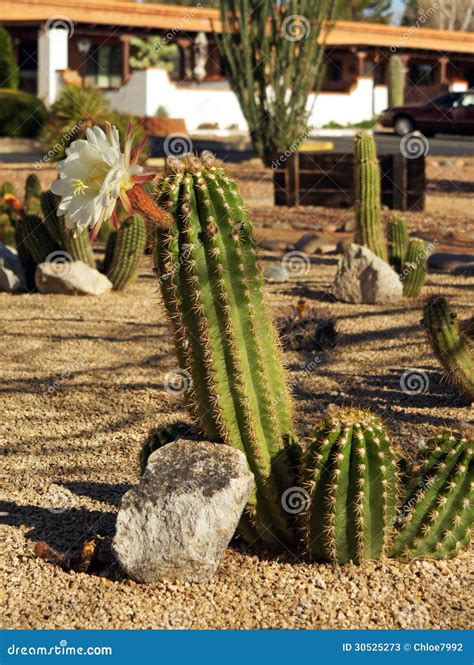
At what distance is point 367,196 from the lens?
9.09 meters

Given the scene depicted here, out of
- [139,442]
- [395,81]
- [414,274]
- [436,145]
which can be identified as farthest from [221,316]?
[395,81]

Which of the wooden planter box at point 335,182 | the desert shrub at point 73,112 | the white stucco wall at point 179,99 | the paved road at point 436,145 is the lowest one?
the wooden planter box at point 335,182

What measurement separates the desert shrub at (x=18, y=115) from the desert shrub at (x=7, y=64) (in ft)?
8.24

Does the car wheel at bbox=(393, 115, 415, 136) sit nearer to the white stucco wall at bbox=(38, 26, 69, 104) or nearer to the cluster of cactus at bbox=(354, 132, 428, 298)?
the white stucco wall at bbox=(38, 26, 69, 104)

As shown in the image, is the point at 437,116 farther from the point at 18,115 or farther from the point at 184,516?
the point at 184,516

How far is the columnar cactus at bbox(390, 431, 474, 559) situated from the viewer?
12.1 ft

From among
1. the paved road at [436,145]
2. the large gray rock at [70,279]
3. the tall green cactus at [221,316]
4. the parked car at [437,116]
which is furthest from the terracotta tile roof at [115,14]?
the tall green cactus at [221,316]

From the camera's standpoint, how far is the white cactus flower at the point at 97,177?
3186mm

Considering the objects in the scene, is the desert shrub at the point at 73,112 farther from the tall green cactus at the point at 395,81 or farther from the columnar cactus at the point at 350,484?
the columnar cactus at the point at 350,484

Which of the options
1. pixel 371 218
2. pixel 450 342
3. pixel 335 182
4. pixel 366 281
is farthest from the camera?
pixel 335 182

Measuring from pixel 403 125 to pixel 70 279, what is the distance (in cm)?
2360

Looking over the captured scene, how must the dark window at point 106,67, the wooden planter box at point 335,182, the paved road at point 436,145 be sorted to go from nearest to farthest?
1. the wooden planter box at point 335,182
2. the paved road at point 436,145
3. the dark window at point 106,67

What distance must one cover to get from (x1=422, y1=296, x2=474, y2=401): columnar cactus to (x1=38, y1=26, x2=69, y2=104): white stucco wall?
24.1 metres

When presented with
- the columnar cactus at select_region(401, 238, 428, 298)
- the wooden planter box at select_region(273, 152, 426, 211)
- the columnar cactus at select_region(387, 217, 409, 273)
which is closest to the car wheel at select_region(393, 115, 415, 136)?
the wooden planter box at select_region(273, 152, 426, 211)
